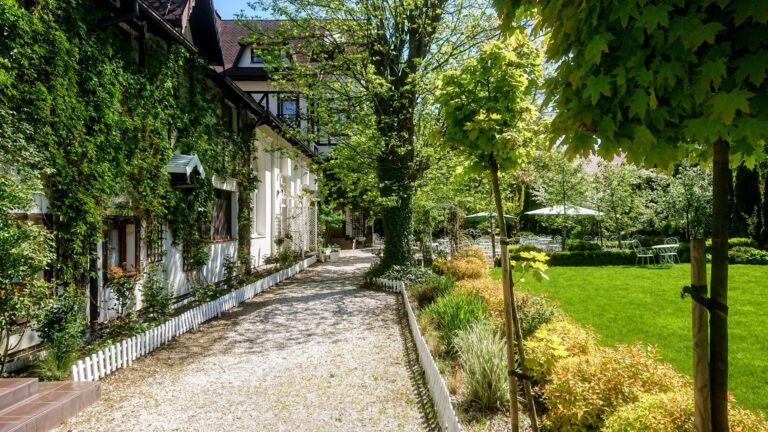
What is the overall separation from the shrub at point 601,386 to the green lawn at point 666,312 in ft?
2.44

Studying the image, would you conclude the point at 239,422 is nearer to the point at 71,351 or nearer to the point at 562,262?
the point at 71,351

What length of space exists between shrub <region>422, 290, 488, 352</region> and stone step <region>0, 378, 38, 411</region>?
5.26 metres

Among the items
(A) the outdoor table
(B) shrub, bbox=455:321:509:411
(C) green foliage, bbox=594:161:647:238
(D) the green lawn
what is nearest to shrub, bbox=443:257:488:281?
(D) the green lawn

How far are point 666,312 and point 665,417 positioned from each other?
6.97 meters

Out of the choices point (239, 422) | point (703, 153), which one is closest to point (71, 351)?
point (239, 422)

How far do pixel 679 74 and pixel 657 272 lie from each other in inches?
639

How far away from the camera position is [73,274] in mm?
7445

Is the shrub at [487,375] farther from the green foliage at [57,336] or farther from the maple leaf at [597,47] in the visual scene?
the green foliage at [57,336]

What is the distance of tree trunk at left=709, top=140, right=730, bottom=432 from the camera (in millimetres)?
1911

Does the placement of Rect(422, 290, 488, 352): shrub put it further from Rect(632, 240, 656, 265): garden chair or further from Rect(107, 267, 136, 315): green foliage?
Rect(632, 240, 656, 265): garden chair

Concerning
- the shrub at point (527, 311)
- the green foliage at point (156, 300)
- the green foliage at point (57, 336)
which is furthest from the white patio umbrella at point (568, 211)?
the green foliage at point (57, 336)

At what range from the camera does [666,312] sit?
8.95 metres

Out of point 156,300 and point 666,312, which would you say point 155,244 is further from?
point 666,312

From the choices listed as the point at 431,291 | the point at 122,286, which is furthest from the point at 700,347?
the point at 431,291
